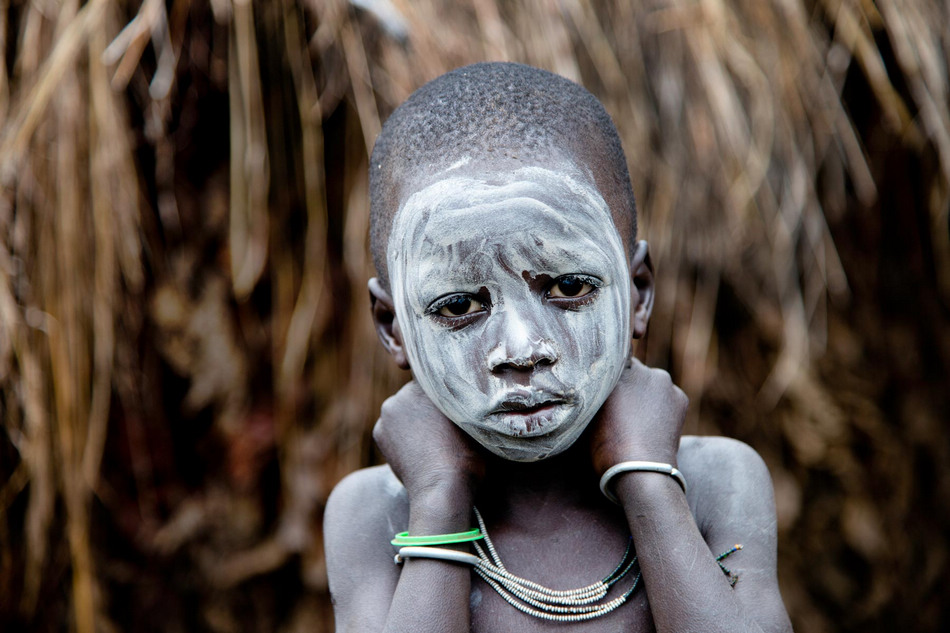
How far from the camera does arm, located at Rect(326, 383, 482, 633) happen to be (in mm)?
1024

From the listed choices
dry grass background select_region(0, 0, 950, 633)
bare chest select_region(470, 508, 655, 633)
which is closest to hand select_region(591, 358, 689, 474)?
bare chest select_region(470, 508, 655, 633)

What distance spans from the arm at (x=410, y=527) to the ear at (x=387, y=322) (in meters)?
0.05

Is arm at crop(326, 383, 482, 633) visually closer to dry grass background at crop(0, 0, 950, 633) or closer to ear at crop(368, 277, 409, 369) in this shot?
ear at crop(368, 277, 409, 369)

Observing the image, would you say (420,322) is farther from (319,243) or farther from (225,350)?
(225,350)

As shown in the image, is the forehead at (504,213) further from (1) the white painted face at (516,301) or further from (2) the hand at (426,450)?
(2) the hand at (426,450)

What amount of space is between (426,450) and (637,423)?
26cm

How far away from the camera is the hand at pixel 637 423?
1.08m

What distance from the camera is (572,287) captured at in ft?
3.37

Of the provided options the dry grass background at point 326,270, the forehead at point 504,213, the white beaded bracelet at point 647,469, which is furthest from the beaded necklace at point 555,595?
the dry grass background at point 326,270

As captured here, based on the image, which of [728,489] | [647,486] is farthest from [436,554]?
[728,489]

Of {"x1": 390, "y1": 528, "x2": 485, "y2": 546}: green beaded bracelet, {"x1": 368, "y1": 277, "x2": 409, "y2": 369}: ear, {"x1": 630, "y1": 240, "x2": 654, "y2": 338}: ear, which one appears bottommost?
{"x1": 390, "y1": 528, "x2": 485, "y2": 546}: green beaded bracelet

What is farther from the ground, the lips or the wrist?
the lips

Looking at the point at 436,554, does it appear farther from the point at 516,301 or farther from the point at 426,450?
the point at 516,301

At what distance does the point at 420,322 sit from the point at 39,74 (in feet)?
4.29
